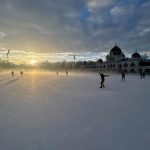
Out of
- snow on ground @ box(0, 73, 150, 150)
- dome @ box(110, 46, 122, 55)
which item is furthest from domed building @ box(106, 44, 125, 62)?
snow on ground @ box(0, 73, 150, 150)

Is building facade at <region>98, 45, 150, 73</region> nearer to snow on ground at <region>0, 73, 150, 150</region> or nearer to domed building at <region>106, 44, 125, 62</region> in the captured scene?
domed building at <region>106, 44, 125, 62</region>

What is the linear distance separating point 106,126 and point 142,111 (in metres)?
3.16

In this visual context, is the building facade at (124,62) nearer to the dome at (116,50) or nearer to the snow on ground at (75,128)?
the dome at (116,50)

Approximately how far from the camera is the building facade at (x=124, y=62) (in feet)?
228

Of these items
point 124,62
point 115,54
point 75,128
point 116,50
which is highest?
point 116,50

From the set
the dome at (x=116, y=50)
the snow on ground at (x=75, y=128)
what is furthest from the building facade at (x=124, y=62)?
the snow on ground at (x=75, y=128)

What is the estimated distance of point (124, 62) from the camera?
254 ft

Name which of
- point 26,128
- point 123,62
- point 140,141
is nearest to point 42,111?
point 26,128

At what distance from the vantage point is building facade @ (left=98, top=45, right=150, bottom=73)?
228ft

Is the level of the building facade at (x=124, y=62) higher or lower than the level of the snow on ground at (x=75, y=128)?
higher

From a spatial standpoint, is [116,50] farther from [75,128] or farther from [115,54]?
[75,128]

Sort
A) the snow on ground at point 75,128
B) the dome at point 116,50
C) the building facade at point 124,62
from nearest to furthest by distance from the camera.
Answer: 1. the snow on ground at point 75,128
2. the building facade at point 124,62
3. the dome at point 116,50

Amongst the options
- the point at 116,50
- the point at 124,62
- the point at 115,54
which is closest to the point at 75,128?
the point at 124,62

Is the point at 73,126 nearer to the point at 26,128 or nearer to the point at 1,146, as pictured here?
the point at 26,128
